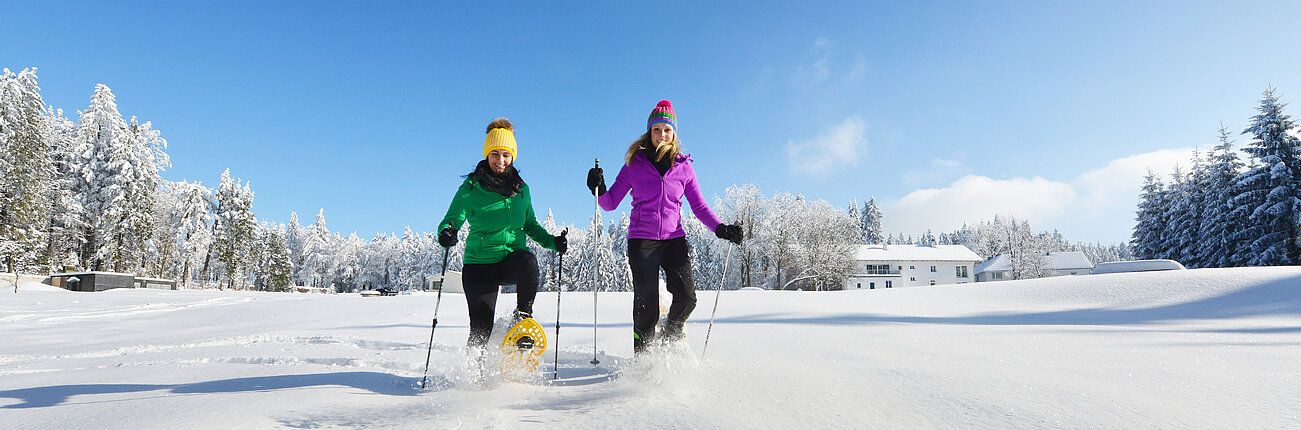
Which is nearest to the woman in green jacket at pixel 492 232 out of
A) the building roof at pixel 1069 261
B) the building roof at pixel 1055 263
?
the building roof at pixel 1055 263

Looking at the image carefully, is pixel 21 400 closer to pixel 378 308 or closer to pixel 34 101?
pixel 378 308

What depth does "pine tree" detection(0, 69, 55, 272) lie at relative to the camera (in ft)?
68.9

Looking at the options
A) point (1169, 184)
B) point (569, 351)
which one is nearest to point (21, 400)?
point (569, 351)

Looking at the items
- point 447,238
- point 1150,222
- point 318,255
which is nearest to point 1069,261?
point 1150,222

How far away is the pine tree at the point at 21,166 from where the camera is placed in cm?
2102

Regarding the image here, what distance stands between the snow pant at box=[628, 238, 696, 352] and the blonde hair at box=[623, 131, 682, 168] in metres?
0.55

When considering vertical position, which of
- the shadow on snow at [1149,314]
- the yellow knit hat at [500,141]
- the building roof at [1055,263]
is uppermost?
the building roof at [1055,263]

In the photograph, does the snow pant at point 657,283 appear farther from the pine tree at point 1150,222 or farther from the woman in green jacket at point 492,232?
the pine tree at point 1150,222

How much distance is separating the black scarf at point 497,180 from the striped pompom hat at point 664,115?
3.14ft

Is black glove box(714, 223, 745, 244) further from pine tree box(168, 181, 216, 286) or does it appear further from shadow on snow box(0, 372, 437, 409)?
pine tree box(168, 181, 216, 286)

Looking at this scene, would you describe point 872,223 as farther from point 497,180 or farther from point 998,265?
point 497,180

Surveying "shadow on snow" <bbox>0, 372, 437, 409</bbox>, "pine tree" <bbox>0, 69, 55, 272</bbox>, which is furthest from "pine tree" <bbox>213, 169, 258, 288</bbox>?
"shadow on snow" <bbox>0, 372, 437, 409</bbox>

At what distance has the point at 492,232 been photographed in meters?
3.50

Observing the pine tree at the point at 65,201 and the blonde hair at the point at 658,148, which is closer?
the blonde hair at the point at 658,148
